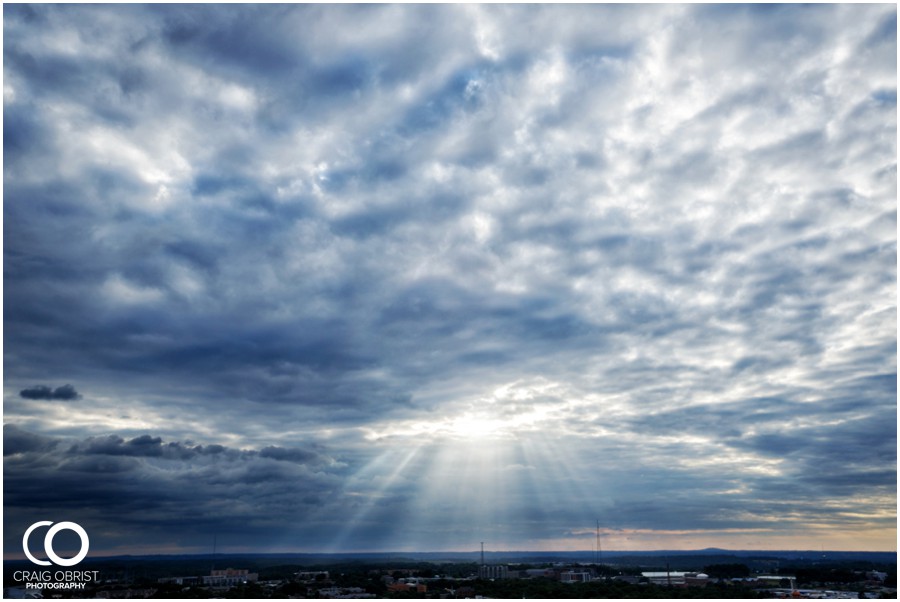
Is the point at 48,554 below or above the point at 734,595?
above

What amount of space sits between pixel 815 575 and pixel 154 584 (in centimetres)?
12326

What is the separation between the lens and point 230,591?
317 feet

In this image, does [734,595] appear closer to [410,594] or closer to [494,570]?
[410,594]

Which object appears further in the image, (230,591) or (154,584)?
(154,584)

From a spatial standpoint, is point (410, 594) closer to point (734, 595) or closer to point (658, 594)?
point (658, 594)

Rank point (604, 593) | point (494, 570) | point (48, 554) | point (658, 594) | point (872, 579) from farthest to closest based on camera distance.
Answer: point (494, 570)
point (872, 579)
point (604, 593)
point (658, 594)
point (48, 554)

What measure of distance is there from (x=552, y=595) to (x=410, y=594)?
19529 millimetres

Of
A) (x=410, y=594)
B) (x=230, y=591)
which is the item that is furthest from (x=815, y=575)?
(x=230, y=591)

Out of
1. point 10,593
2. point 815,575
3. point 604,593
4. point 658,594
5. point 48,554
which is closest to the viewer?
point 48,554

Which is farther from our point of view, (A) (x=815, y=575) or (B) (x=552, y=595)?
(A) (x=815, y=575)

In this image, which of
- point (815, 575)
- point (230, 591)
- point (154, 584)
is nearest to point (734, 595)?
point (815, 575)

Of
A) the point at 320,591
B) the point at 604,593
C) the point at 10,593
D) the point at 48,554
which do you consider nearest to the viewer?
the point at 48,554

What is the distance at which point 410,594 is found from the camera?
98.0 m

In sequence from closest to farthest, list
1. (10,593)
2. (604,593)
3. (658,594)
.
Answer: (10,593)
(658,594)
(604,593)
